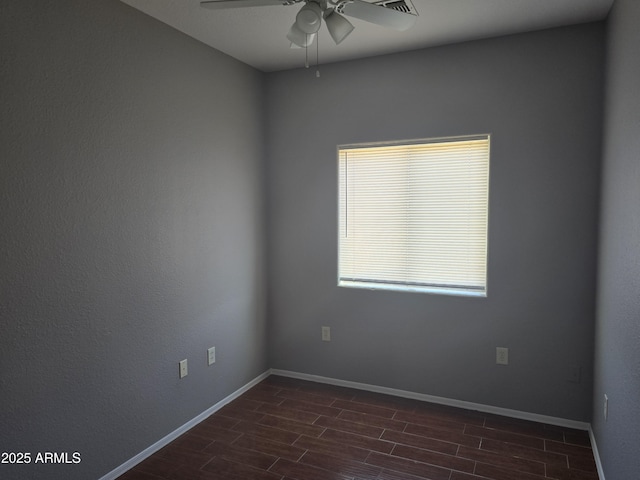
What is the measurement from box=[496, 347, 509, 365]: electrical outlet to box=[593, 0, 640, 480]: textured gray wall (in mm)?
554

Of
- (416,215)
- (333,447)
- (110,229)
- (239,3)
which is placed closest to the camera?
(239,3)

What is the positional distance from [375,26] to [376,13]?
3.57 feet

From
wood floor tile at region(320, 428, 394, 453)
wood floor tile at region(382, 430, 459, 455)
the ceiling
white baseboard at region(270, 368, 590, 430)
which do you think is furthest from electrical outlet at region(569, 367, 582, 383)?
the ceiling

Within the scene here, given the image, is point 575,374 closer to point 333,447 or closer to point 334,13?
point 333,447

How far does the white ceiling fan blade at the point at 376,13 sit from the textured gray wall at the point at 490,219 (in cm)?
143

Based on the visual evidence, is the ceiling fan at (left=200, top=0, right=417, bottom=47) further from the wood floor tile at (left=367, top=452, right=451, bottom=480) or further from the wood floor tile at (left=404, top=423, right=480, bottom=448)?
the wood floor tile at (left=404, top=423, right=480, bottom=448)

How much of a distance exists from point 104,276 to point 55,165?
63 centimetres

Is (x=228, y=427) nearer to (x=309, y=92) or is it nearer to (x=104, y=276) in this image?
(x=104, y=276)

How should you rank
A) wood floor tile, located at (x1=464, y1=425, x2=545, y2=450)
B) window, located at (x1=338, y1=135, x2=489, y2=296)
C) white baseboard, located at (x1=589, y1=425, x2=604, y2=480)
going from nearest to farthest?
white baseboard, located at (x1=589, y1=425, x2=604, y2=480) < wood floor tile, located at (x1=464, y1=425, x2=545, y2=450) < window, located at (x1=338, y1=135, x2=489, y2=296)

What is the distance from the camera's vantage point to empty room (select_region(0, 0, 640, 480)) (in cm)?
204

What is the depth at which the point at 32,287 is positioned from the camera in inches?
78.8

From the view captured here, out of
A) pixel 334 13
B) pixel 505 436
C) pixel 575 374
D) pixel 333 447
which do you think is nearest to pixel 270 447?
pixel 333 447

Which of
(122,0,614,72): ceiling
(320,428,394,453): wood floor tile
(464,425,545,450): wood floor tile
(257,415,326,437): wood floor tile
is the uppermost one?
(122,0,614,72): ceiling

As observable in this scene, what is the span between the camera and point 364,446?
2725 millimetres
